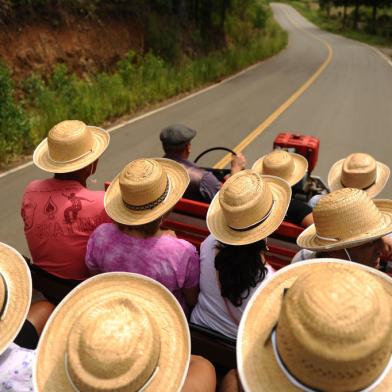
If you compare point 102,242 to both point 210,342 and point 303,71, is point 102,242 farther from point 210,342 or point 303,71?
point 303,71

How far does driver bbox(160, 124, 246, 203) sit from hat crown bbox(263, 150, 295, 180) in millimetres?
449

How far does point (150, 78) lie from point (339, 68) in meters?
11.0

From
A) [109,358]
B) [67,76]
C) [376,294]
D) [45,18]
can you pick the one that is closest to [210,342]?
[109,358]

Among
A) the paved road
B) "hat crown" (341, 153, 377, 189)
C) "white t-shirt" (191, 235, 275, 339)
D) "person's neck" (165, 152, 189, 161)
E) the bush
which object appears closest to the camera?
"white t-shirt" (191, 235, 275, 339)

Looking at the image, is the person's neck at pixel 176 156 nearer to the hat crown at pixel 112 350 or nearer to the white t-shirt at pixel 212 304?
the white t-shirt at pixel 212 304

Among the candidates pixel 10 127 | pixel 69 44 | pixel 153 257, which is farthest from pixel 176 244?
pixel 69 44

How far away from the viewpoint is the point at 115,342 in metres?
1.44

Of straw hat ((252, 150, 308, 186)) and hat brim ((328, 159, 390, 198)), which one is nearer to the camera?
hat brim ((328, 159, 390, 198))

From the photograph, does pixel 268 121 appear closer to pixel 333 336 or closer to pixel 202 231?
pixel 202 231

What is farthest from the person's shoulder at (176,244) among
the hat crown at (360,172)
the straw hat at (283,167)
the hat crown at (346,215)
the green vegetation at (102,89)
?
the green vegetation at (102,89)

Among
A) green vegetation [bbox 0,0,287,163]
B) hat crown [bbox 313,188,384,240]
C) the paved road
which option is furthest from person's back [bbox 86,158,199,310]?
green vegetation [bbox 0,0,287,163]

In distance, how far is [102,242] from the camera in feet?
9.11

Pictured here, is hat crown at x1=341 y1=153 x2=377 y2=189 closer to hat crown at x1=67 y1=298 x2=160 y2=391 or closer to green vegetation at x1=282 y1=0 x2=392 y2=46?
hat crown at x1=67 y1=298 x2=160 y2=391

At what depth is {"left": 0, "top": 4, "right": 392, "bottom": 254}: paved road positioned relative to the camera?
296 inches
